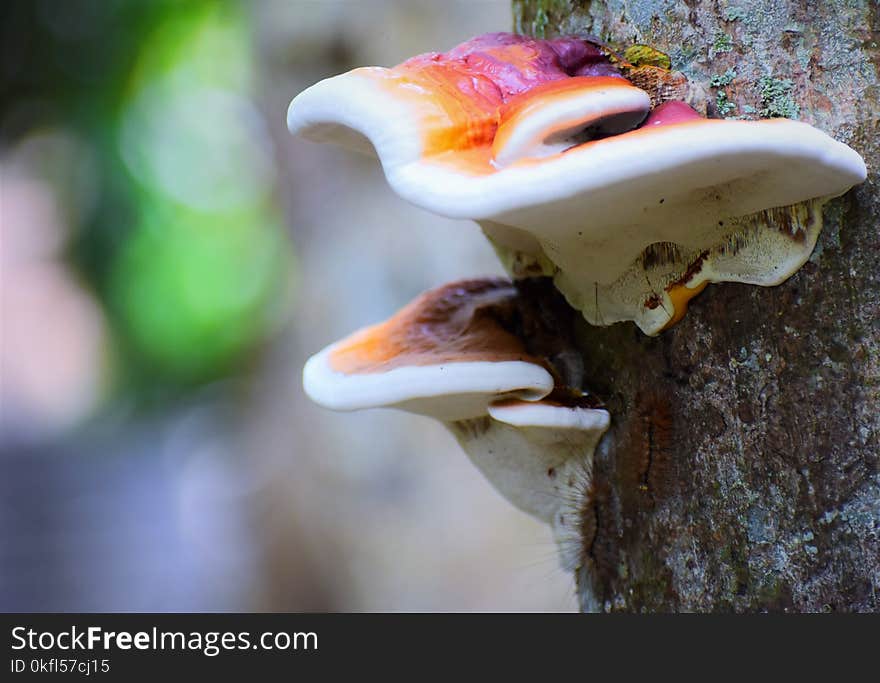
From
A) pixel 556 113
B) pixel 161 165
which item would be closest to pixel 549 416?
pixel 556 113

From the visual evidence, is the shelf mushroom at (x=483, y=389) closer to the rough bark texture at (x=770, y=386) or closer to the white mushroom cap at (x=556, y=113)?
the rough bark texture at (x=770, y=386)

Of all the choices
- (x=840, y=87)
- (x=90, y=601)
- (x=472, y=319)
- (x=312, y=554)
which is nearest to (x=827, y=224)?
(x=840, y=87)

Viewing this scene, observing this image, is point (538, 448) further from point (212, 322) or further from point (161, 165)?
point (161, 165)

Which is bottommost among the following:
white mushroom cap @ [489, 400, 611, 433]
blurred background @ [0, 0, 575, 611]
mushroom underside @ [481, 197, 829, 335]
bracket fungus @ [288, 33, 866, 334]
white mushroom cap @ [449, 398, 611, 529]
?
blurred background @ [0, 0, 575, 611]

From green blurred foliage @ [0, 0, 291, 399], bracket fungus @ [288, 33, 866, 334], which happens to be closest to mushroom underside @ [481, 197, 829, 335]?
bracket fungus @ [288, 33, 866, 334]

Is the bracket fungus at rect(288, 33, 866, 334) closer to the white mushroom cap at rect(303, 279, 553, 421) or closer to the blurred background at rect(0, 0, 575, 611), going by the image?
the white mushroom cap at rect(303, 279, 553, 421)

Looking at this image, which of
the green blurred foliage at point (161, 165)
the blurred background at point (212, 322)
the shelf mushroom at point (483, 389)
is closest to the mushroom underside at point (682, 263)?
the shelf mushroom at point (483, 389)
